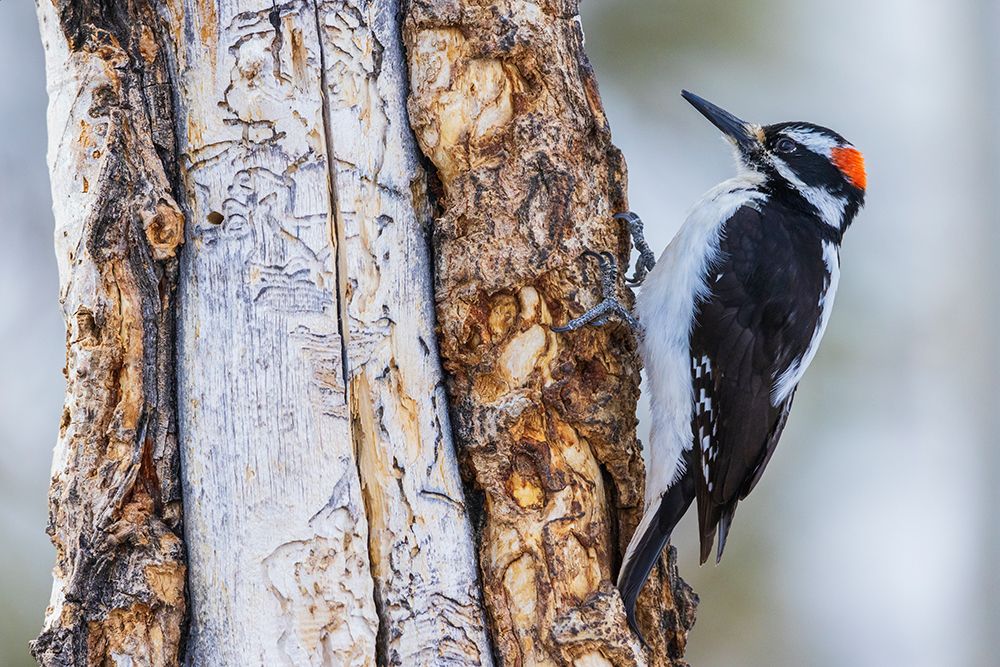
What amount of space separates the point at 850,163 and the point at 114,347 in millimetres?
2645

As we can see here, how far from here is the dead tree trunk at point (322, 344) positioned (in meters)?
2.19

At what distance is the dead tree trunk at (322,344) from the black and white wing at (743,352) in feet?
2.21

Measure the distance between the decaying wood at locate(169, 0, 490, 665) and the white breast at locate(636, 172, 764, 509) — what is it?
984 mm

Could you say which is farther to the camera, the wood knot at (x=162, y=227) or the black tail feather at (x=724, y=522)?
the black tail feather at (x=724, y=522)

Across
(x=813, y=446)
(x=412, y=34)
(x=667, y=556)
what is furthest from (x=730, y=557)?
(x=412, y=34)

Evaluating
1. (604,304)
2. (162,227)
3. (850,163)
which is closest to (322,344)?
(162,227)

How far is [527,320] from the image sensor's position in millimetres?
2506

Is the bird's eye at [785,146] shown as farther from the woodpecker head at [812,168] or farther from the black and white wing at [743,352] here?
the black and white wing at [743,352]

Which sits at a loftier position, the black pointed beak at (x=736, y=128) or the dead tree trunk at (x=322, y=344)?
the black pointed beak at (x=736, y=128)

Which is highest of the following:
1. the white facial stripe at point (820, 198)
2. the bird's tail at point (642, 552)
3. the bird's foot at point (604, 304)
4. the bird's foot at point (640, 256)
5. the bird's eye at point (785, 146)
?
the bird's eye at point (785, 146)

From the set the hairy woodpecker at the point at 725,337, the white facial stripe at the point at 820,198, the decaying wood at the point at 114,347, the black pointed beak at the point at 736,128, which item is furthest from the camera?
the black pointed beak at the point at 736,128

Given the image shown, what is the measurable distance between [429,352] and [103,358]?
0.70 m

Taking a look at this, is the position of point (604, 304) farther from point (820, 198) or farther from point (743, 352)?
point (820, 198)

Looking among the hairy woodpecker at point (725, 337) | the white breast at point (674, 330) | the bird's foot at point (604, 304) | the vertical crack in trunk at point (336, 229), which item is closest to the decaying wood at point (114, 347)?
the vertical crack in trunk at point (336, 229)
